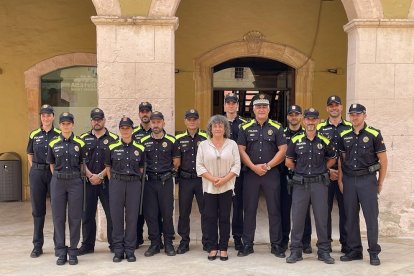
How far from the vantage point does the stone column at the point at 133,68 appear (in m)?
6.49

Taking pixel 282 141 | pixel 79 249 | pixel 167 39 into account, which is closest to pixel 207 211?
pixel 282 141

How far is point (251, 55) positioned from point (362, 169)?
4.81 m

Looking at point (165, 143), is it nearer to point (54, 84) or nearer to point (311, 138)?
point (311, 138)

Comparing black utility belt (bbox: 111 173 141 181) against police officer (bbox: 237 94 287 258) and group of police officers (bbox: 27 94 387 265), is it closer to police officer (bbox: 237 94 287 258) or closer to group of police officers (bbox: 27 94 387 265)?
group of police officers (bbox: 27 94 387 265)

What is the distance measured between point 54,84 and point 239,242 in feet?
18.8

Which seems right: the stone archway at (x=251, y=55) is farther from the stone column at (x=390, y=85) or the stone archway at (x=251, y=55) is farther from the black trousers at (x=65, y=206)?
the black trousers at (x=65, y=206)

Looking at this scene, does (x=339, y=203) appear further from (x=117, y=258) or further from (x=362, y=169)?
(x=117, y=258)

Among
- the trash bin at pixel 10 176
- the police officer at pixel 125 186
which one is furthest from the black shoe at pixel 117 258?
the trash bin at pixel 10 176

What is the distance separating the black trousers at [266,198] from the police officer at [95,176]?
171cm

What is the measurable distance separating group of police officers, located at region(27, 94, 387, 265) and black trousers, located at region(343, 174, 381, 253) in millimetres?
12

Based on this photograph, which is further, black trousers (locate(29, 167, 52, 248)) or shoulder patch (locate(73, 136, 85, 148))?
black trousers (locate(29, 167, 52, 248))

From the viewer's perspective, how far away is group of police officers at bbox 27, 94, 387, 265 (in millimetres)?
5504

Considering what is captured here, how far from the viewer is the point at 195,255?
5.91 meters

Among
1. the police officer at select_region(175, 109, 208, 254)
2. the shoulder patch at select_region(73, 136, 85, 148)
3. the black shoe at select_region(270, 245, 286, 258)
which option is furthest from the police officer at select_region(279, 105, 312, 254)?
the shoulder patch at select_region(73, 136, 85, 148)
